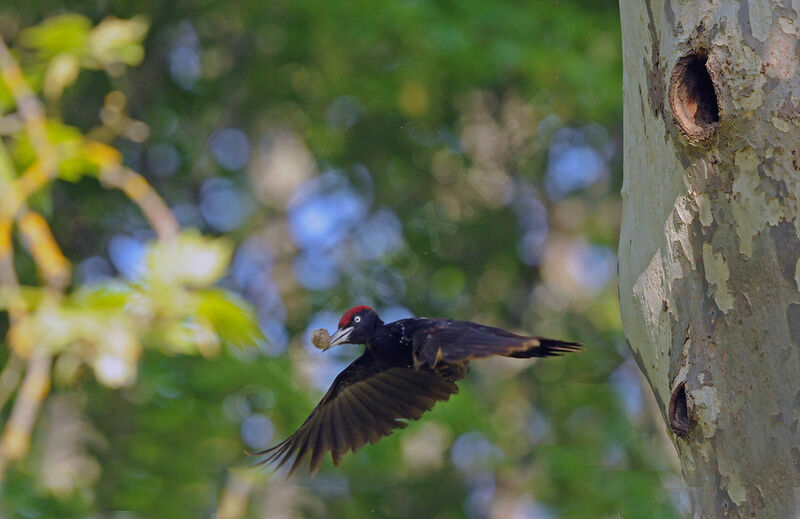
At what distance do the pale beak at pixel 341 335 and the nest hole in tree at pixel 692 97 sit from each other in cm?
145

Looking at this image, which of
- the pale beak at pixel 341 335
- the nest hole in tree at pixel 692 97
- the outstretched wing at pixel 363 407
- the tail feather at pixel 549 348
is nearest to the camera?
the nest hole in tree at pixel 692 97

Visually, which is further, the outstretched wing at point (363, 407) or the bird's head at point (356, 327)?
the outstretched wing at point (363, 407)

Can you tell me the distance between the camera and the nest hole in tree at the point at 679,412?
7.68ft

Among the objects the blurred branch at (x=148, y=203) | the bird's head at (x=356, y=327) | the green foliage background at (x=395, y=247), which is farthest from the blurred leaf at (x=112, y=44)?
the bird's head at (x=356, y=327)

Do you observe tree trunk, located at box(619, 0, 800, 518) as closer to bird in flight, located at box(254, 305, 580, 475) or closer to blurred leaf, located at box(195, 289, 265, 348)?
bird in flight, located at box(254, 305, 580, 475)

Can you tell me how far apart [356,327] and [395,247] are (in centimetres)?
546

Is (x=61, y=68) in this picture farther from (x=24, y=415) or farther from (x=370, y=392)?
(x=370, y=392)

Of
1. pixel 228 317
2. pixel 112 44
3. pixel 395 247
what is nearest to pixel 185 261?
pixel 228 317

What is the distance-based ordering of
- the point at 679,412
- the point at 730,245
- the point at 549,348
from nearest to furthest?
the point at 730,245 → the point at 679,412 → the point at 549,348

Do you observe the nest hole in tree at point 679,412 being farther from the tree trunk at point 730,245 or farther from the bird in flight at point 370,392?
the bird in flight at point 370,392

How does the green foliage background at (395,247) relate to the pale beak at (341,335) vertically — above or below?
above

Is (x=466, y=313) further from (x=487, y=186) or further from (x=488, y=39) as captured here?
(x=488, y=39)

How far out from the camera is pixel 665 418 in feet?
8.05

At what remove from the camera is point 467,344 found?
273cm
